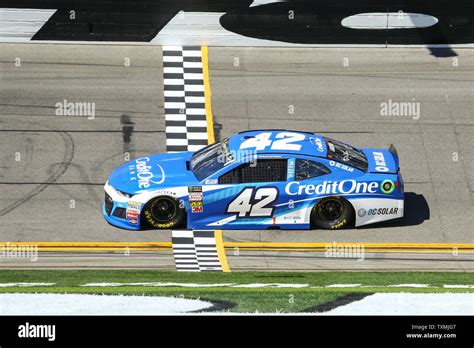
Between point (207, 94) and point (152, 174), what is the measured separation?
5.28 metres

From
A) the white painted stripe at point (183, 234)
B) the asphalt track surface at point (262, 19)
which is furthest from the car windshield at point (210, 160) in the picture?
the asphalt track surface at point (262, 19)

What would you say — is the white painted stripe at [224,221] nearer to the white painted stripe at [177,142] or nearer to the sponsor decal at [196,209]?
the sponsor decal at [196,209]

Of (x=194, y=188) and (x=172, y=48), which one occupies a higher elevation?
(x=172, y=48)

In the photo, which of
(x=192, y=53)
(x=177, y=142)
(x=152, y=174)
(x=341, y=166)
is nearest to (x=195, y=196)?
(x=152, y=174)

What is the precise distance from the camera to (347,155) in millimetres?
17641

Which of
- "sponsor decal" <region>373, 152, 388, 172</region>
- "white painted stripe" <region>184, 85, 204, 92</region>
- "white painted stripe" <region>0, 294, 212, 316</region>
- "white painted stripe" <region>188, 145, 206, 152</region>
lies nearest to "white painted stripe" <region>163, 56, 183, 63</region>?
"white painted stripe" <region>184, 85, 204, 92</region>

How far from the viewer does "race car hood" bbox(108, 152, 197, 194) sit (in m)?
17.1

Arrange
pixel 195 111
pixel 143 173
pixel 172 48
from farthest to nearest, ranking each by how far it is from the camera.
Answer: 1. pixel 172 48
2. pixel 195 111
3. pixel 143 173

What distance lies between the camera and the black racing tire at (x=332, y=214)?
17219 millimetres

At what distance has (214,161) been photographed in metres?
17.3

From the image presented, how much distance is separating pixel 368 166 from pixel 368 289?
4.52 metres

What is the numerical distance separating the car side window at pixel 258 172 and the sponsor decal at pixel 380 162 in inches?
62.5

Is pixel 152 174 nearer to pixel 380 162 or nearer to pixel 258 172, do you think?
pixel 258 172

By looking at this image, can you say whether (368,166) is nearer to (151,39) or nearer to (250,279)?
(250,279)
